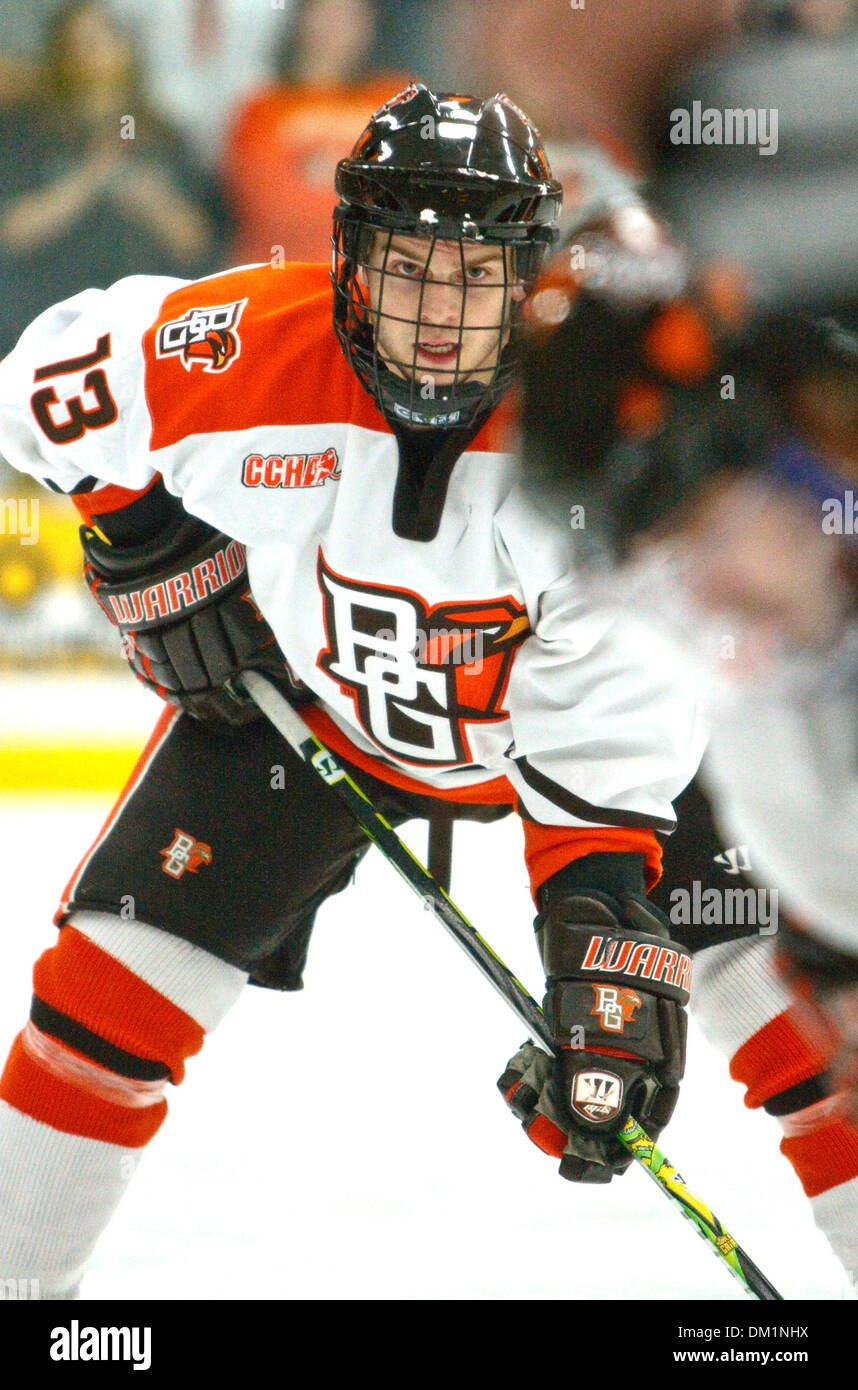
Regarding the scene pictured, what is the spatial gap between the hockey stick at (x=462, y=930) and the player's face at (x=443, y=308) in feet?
1.50

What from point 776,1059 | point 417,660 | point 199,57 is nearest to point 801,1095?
point 776,1059

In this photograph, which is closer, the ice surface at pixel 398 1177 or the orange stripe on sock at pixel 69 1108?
the orange stripe on sock at pixel 69 1108

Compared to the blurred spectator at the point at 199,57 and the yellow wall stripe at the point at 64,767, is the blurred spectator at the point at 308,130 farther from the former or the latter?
the yellow wall stripe at the point at 64,767

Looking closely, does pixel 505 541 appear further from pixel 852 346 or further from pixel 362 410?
pixel 852 346

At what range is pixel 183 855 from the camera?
1.80 m

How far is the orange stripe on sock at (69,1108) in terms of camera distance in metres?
1.71

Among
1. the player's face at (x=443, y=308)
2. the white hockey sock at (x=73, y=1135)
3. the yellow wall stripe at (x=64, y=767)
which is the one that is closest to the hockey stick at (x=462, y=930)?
the white hockey sock at (x=73, y=1135)

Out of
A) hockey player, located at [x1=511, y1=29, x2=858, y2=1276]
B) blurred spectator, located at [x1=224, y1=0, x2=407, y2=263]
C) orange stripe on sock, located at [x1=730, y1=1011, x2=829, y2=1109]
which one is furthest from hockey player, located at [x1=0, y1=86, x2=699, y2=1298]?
blurred spectator, located at [x1=224, y1=0, x2=407, y2=263]

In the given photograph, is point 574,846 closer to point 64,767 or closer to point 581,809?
point 581,809

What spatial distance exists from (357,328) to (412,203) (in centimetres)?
13

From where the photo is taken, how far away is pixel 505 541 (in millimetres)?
1595

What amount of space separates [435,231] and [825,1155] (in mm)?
1024

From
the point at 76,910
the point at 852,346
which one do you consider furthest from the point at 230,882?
the point at 852,346
